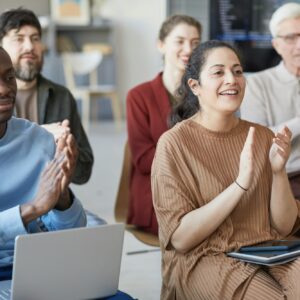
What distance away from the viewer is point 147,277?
337 centimetres

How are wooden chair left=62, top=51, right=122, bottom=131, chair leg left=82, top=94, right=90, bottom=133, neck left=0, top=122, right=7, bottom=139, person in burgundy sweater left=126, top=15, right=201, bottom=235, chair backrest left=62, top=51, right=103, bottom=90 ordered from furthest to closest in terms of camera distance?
1. chair backrest left=62, top=51, right=103, bottom=90
2. wooden chair left=62, top=51, right=122, bottom=131
3. chair leg left=82, top=94, right=90, bottom=133
4. person in burgundy sweater left=126, top=15, right=201, bottom=235
5. neck left=0, top=122, right=7, bottom=139

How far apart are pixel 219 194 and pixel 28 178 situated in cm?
56

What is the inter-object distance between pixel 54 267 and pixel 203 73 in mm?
890

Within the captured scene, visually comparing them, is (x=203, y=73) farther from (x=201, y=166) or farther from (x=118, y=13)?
(x=118, y=13)

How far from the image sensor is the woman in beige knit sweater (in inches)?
83.8

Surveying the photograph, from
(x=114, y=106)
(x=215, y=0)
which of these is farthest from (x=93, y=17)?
(x=215, y=0)

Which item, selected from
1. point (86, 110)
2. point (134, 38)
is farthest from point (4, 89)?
point (134, 38)

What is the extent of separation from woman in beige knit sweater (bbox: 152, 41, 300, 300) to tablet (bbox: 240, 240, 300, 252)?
0.04m

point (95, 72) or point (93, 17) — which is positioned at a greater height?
point (93, 17)

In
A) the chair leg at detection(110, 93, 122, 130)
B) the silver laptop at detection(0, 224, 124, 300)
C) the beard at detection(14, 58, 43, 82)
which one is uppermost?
the beard at detection(14, 58, 43, 82)

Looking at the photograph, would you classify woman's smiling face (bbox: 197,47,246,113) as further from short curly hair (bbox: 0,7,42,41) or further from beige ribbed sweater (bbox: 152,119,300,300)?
short curly hair (bbox: 0,7,42,41)

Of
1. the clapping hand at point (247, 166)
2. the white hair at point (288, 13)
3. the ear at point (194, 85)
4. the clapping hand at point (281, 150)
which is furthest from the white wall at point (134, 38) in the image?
the clapping hand at point (247, 166)

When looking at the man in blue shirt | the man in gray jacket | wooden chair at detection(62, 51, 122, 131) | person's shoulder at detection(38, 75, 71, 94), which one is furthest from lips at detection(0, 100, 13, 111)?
wooden chair at detection(62, 51, 122, 131)

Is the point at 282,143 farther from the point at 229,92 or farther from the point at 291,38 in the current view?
the point at 291,38
